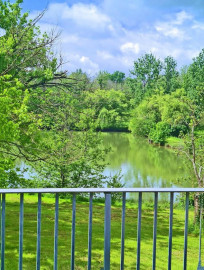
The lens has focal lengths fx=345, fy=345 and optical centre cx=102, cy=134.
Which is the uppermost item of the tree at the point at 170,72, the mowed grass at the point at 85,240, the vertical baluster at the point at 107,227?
the tree at the point at 170,72

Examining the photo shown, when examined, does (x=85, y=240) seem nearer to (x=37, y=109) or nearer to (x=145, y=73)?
(x=37, y=109)

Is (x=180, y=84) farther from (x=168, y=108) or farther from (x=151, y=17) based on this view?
(x=151, y=17)

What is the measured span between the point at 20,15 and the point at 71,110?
157 inches

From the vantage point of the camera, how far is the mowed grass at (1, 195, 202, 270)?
259 inches

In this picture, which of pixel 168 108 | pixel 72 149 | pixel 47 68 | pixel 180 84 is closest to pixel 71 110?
pixel 47 68

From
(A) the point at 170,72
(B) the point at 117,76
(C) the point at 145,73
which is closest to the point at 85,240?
(A) the point at 170,72

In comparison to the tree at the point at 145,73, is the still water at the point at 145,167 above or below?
below

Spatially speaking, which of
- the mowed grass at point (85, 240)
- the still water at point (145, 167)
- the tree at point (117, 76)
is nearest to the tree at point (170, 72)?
the still water at point (145, 167)

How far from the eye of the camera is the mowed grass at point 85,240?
21.6 feet

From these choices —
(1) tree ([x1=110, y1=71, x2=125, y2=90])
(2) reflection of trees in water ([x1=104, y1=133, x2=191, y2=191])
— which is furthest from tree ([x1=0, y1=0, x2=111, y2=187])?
(1) tree ([x1=110, y1=71, x2=125, y2=90])

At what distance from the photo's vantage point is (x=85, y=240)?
8406mm

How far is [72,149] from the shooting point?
43.9 ft

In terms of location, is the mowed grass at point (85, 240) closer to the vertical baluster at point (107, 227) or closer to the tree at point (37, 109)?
the tree at point (37, 109)

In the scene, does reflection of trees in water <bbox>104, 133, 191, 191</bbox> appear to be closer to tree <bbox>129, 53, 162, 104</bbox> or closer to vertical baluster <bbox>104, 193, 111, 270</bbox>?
vertical baluster <bbox>104, 193, 111, 270</bbox>
